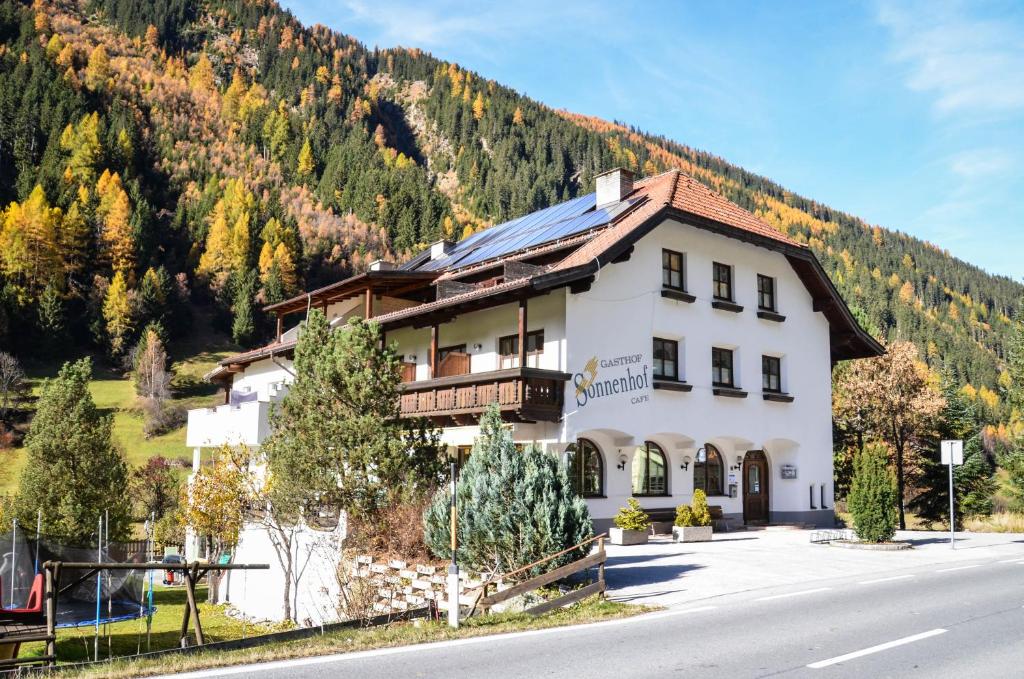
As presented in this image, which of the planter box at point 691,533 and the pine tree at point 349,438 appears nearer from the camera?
the pine tree at point 349,438

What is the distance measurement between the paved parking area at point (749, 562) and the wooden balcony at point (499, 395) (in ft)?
12.7

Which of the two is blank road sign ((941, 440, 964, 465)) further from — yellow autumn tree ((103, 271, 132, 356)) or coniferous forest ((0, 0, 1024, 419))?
yellow autumn tree ((103, 271, 132, 356))

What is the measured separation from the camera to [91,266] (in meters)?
95.6

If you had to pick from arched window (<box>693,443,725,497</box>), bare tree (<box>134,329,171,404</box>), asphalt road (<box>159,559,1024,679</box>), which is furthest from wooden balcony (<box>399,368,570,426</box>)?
bare tree (<box>134,329,171,404</box>)

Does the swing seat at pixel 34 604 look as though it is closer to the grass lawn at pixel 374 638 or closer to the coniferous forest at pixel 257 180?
the grass lawn at pixel 374 638

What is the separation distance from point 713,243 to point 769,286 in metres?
3.31

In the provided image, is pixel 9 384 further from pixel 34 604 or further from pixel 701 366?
pixel 34 604

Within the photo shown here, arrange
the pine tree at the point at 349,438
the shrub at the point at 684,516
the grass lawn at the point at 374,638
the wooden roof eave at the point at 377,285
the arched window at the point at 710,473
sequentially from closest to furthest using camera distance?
the grass lawn at the point at 374,638, the pine tree at the point at 349,438, the shrub at the point at 684,516, the arched window at the point at 710,473, the wooden roof eave at the point at 377,285

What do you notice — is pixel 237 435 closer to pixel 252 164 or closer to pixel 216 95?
pixel 252 164

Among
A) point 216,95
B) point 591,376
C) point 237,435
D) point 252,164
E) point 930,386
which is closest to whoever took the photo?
point 591,376

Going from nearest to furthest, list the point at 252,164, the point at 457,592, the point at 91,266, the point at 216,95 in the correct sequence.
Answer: the point at 457,592 < the point at 91,266 < the point at 252,164 < the point at 216,95

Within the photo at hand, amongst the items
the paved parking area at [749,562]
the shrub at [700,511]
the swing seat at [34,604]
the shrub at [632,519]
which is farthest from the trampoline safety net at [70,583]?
the shrub at [700,511]

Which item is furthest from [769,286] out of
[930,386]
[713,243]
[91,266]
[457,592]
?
[91,266]

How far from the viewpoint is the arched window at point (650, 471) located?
82.4ft
